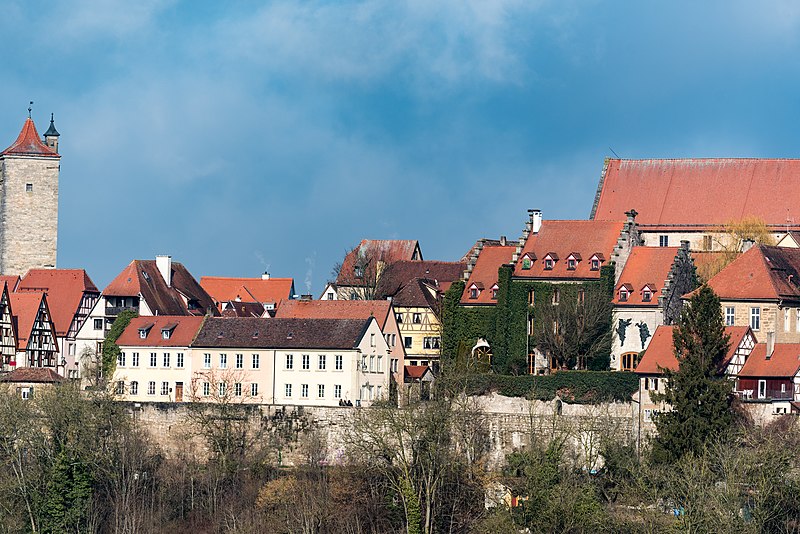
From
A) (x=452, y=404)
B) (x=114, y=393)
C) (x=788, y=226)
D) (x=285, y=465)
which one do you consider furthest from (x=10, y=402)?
(x=788, y=226)

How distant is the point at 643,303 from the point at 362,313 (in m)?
13.4

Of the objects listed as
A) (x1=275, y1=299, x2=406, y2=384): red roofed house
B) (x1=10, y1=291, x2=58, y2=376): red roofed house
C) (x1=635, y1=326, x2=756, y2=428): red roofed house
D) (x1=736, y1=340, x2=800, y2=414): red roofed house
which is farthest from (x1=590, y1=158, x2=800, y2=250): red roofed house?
(x1=10, y1=291, x2=58, y2=376): red roofed house

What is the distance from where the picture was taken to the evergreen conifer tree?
268ft

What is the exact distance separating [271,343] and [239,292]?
2503 centimetres

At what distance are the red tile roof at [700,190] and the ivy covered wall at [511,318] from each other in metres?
12.1

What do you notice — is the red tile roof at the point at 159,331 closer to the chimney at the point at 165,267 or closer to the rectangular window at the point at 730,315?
the chimney at the point at 165,267

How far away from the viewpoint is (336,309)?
100625 millimetres

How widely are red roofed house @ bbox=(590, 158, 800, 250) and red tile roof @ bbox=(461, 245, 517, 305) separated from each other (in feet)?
26.5

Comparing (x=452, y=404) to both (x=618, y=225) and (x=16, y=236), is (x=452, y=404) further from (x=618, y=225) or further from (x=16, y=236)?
(x=16, y=236)

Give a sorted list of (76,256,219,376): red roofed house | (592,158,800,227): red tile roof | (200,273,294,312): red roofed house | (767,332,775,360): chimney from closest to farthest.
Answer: (767,332,775,360): chimney, (76,256,219,376): red roofed house, (592,158,800,227): red tile roof, (200,273,294,312): red roofed house

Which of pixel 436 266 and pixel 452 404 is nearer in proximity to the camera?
pixel 452 404

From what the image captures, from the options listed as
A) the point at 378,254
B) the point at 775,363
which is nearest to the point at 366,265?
the point at 378,254

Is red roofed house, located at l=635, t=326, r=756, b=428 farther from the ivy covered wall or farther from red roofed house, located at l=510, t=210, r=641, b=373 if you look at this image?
red roofed house, located at l=510, t=210, r=641, b=373

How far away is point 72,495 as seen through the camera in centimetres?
8569
